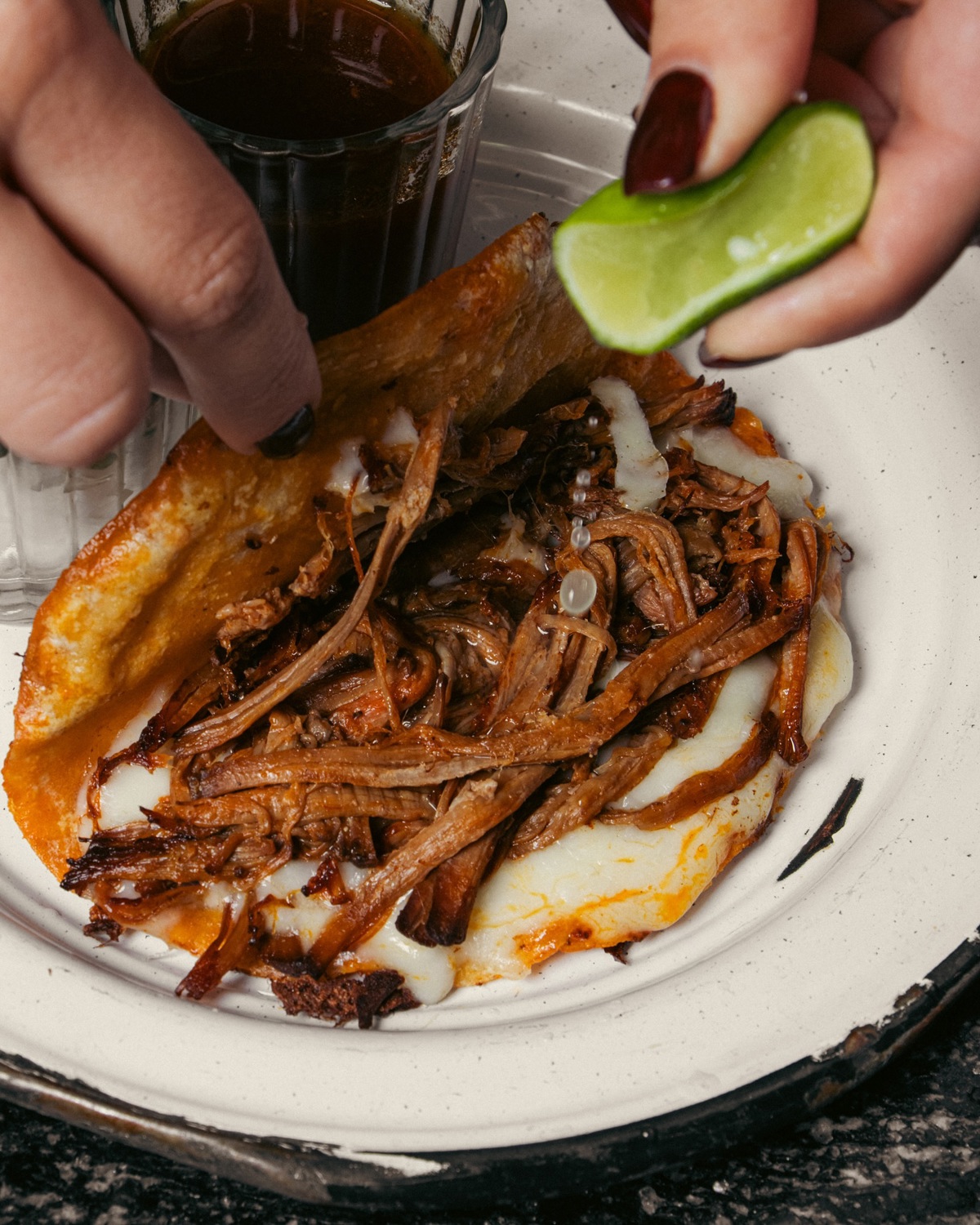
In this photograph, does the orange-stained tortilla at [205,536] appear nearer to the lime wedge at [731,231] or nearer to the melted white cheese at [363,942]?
the melted white cheese at [363,942]

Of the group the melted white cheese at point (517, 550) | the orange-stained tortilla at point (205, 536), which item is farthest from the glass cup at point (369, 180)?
the melted white cheese at point (517, 550)

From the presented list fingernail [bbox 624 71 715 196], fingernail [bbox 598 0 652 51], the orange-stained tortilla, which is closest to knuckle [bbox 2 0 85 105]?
fingernail [bbox 624 71 715 196]

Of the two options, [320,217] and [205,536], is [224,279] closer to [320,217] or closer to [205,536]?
[205,536]

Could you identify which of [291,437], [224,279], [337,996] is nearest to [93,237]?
[224,279]

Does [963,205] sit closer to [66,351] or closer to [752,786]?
[66,351]

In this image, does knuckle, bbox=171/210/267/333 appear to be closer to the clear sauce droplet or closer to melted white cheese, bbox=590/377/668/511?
the clear sauce droplet

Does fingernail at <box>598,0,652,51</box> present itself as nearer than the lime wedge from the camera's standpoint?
No
